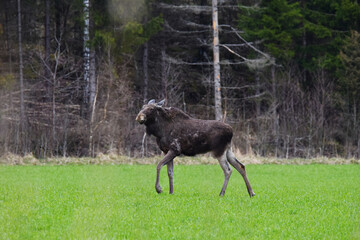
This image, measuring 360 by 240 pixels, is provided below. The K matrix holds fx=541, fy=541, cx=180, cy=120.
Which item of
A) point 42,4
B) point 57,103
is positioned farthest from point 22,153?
point 42,4

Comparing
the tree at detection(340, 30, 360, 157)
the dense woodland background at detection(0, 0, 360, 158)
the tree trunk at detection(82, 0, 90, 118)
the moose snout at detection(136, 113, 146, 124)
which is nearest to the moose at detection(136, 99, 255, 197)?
the moose snout at detection(136, 113, 146, 124)

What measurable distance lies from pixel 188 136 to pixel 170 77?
25.6m

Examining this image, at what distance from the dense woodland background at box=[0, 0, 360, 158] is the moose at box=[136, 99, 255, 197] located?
15.6 meters

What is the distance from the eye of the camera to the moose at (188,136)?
1322cm

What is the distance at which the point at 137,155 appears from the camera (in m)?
30.1

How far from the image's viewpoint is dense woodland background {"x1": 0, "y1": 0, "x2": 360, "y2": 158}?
30797mm

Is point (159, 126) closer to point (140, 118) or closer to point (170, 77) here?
point (140, 118)

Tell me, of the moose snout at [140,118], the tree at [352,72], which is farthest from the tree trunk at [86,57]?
the moose snout at [140,118]

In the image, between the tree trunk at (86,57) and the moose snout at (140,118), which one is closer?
the moose snout at (140,118)

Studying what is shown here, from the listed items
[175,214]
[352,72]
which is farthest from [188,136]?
[352,72]

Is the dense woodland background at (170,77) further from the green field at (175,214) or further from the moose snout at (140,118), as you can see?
the moose snout at (140,118)

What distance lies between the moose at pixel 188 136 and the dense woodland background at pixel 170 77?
15.6m

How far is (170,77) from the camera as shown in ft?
127

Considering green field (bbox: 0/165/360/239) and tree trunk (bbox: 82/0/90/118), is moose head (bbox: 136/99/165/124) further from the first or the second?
tree trunk (bbox: 82/0/90/118)
